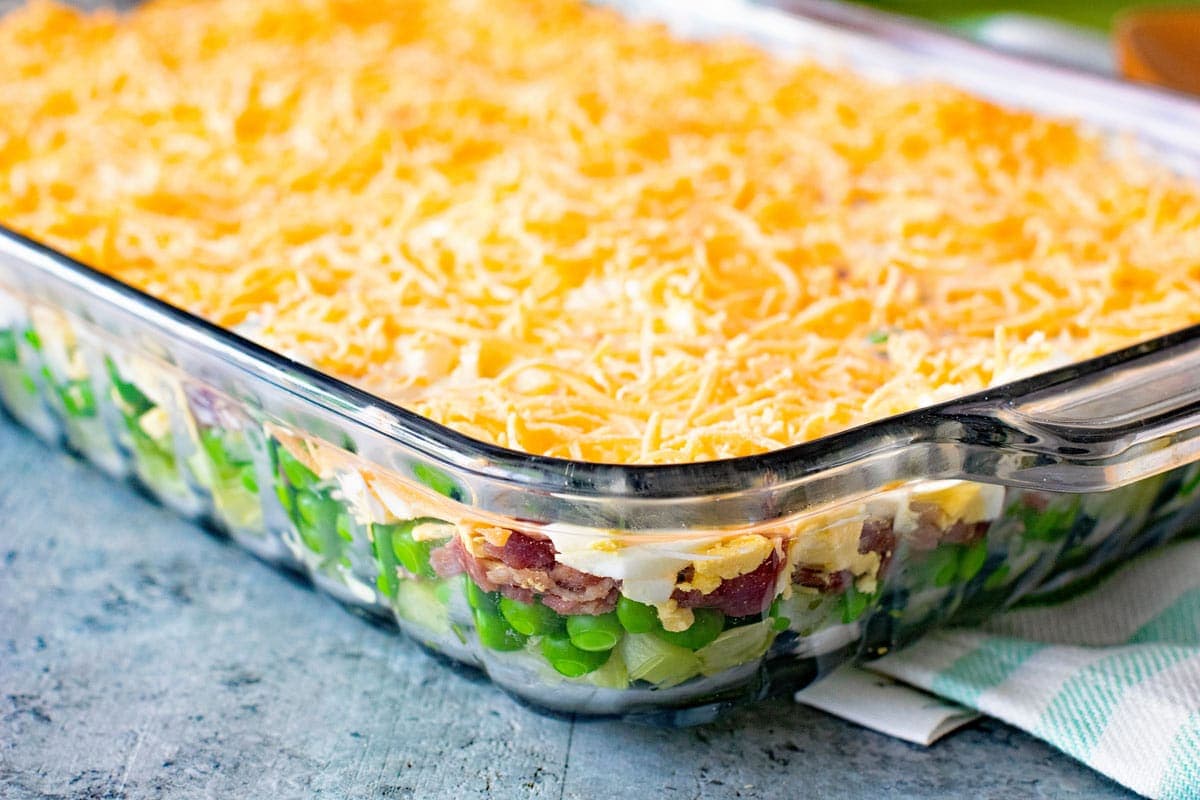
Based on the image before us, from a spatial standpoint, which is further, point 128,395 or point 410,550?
point 128,395

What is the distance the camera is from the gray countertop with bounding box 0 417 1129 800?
1025 mm

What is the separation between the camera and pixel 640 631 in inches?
36.3

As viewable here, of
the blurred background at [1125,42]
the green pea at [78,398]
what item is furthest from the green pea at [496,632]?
the blurred background at [1125,42]

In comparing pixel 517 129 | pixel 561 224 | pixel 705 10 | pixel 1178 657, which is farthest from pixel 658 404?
pixel 705 10

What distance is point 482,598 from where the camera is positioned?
37.4 inches

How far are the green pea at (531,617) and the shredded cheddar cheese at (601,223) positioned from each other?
0.13 metres

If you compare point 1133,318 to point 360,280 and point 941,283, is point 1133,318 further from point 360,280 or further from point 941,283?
point 360,280

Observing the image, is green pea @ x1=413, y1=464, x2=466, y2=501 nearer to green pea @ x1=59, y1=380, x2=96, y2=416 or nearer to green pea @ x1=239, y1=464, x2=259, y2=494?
green pea @ x1=239, y1=464, x2=259, y2=494

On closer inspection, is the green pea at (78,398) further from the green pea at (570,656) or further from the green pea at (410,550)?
the green pea at (570,656)

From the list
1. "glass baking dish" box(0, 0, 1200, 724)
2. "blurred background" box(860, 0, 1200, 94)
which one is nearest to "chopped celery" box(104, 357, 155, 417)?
"glass baking dish" box(0, 0, 1200, 724)

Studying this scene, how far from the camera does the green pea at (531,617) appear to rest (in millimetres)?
928

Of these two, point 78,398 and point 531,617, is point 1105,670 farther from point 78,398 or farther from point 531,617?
point 78,398

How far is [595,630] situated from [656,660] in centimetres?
5

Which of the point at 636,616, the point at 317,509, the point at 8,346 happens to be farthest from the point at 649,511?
the point at 8,346
